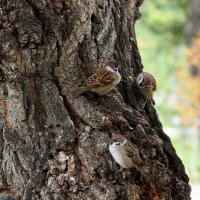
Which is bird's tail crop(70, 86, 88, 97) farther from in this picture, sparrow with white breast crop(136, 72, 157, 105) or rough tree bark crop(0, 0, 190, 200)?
sparrow with white breast crop(136, 72, 157, 105)

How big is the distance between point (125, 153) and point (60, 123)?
1.49ft

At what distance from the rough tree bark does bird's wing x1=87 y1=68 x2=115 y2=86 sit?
0.08 m

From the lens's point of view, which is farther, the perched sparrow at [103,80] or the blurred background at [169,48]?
the blurred background at [169,48]

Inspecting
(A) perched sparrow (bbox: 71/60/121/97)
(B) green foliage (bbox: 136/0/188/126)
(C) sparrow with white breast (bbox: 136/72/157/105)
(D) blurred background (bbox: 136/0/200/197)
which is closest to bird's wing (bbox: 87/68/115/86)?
(A) perched sparrow (bbox: 71/60/121/97)

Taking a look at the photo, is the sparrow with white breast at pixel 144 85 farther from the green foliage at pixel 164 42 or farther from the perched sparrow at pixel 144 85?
the green foliage at pixel 164 42

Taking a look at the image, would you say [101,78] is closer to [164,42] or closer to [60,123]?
[60,123]

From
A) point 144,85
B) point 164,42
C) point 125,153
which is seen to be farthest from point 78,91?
point 164,42

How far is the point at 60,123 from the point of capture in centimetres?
394

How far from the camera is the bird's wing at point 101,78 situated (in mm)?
4030

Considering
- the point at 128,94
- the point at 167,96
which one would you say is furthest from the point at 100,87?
the point at 167,96

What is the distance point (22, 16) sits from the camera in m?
3.94

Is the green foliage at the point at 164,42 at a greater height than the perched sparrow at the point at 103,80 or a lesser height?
greater

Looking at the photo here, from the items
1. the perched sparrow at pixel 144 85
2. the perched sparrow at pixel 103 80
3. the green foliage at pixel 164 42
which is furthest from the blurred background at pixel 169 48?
the perched sparrow at pixel 103 80

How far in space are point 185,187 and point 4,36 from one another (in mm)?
1515
